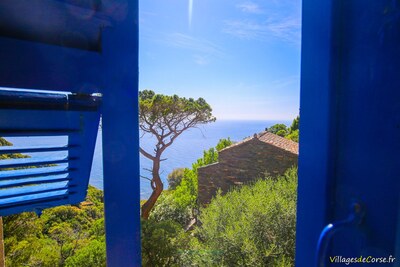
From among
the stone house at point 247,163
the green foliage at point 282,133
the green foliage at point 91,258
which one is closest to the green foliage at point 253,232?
the green foliage at point 91,258

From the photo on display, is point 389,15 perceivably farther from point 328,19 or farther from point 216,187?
point 216,187

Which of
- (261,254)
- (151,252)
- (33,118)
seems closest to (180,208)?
(151,252)

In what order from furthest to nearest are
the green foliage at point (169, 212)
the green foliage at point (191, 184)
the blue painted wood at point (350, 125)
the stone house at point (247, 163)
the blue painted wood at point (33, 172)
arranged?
the green foliage at point (191, 184), the green foliage at point (169, 212), the stone house at point (247, 163), the blue painted wood at point (33, 172), the blue painted wood at point (350, 125)

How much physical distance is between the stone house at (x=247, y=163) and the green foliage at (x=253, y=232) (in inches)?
91.7

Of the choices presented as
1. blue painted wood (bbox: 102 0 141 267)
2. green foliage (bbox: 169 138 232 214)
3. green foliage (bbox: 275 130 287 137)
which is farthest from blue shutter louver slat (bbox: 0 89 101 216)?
green foliage (bbox: 275 130 287 137)

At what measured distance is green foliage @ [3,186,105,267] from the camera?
4714 mm

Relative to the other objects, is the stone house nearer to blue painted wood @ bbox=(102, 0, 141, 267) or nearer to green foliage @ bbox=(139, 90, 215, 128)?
green foliage @ bbox=(139, 90, 215, 128)

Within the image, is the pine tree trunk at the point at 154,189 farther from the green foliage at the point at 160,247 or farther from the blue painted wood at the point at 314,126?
the blue painted wood at the point at 314,126

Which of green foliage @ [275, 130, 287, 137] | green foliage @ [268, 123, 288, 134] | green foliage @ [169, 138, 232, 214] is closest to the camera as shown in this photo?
green foliage @ [169, 138, 232, 214]

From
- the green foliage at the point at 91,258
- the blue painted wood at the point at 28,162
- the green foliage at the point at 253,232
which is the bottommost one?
the green foliage at the point at 91,258

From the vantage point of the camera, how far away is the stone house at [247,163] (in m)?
8.28

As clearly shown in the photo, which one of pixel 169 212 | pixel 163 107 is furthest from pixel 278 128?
pixel 163 107

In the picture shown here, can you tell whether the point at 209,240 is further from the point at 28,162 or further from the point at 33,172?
the point at 28,162

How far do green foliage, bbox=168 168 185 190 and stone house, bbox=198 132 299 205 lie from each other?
29.6ft
